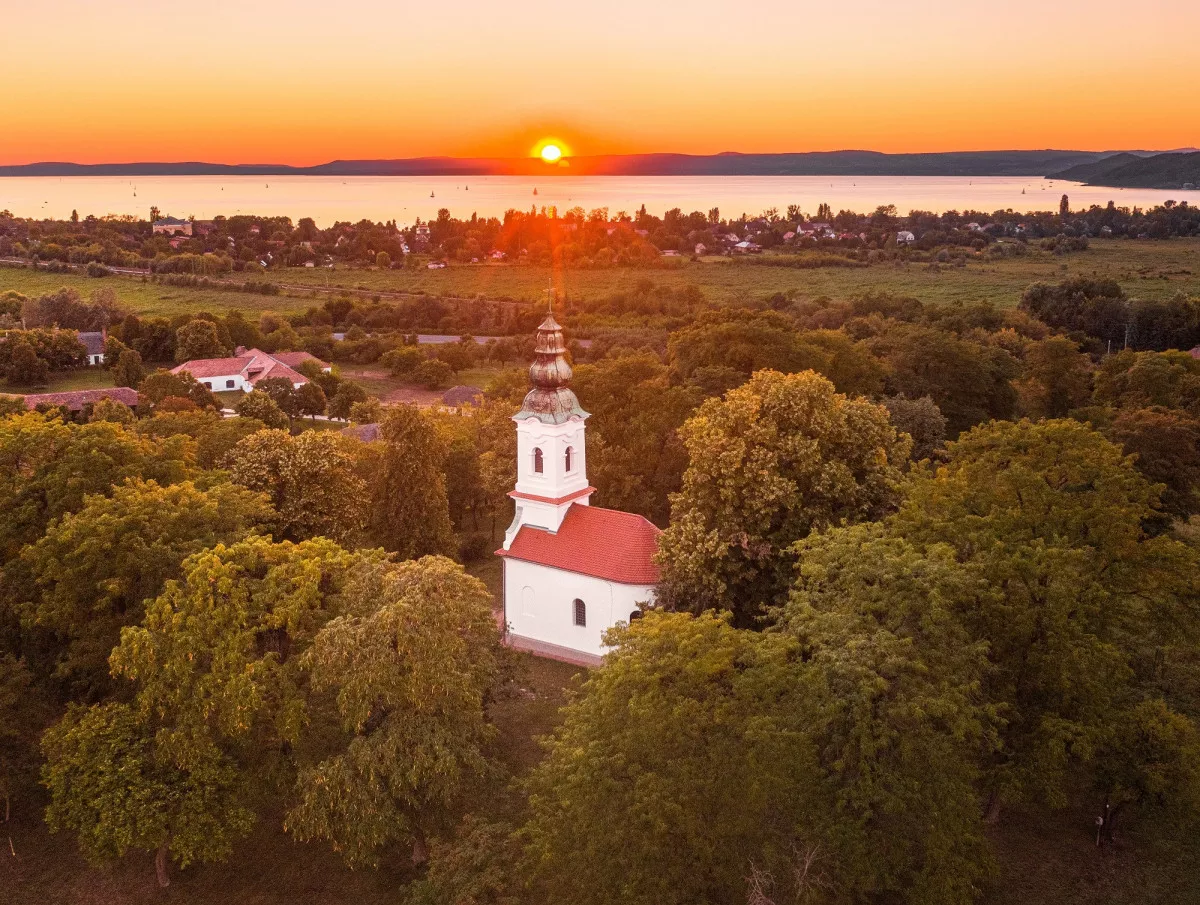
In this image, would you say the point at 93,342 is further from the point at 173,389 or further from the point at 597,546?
the point at 597,546

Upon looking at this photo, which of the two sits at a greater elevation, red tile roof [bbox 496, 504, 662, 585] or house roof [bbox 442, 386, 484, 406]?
red tile roof [bbox 496, 504, 662, 585]

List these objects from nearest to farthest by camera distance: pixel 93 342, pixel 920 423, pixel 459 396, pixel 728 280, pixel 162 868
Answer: pixel 162 868
pixel 920 423
pixel 459 396
pixel 93 342
pixel 728 280

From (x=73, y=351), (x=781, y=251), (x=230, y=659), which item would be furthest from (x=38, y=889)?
(x=781, y=251)

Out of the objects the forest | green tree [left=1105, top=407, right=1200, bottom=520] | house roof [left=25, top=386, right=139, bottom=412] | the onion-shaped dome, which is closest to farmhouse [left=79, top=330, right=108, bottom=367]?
house roof [left=25, top=386, right=139, bottom=412]

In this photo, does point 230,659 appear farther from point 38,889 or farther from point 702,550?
point 702,550

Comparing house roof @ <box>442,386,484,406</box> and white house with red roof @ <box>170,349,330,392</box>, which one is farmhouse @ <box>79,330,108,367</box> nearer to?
white house with red roof @ <box>170,349,330,392</box>

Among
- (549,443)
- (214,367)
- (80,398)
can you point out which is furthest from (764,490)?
(214,367)
